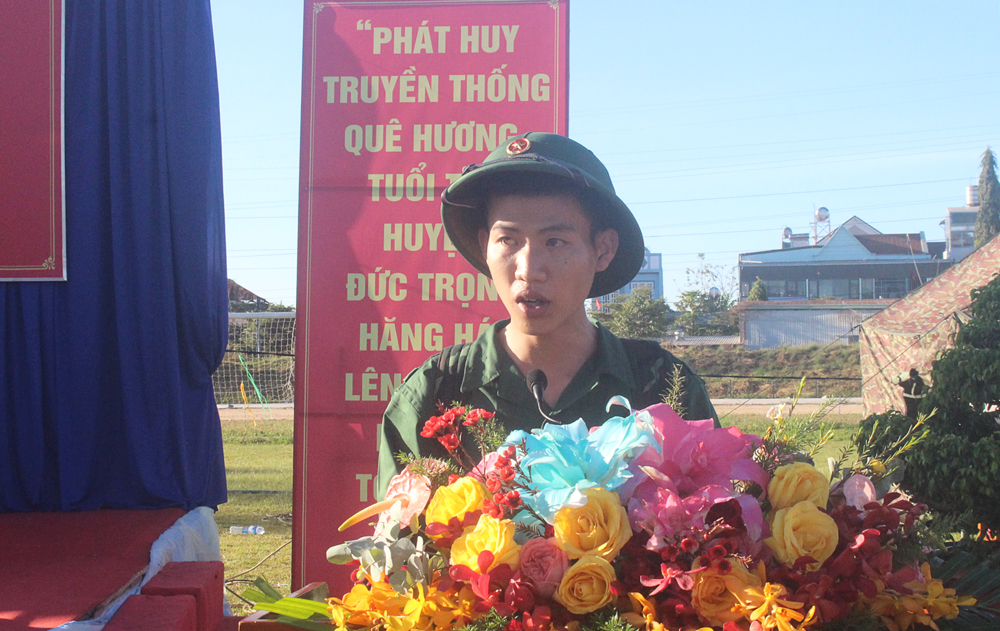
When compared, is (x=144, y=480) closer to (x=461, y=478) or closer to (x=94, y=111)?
(x=94, y=111)

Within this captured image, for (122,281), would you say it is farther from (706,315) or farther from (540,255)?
(706,315)

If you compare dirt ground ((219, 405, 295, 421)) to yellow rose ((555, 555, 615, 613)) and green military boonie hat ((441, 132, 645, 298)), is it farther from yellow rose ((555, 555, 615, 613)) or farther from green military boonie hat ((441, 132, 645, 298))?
yellow rose ((555, 555, 615, 613))

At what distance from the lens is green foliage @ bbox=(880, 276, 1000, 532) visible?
3.83 m

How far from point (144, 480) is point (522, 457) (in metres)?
3.07

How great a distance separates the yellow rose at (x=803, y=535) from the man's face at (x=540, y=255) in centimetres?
82

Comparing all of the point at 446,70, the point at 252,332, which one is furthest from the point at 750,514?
the point at 252,332

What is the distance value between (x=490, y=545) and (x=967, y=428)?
412 cm

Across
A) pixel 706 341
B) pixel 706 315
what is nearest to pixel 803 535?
pixel 706 341

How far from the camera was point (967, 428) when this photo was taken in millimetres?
4082

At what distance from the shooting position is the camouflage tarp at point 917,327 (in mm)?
6840

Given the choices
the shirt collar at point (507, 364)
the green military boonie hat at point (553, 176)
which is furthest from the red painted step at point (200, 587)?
the green military boonie hat at point (553, 176)

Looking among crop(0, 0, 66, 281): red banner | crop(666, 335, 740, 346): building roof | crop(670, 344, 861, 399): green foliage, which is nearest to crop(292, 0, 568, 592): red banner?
crop(0, 0, 66, 281): red banner

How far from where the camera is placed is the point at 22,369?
3.54 metres

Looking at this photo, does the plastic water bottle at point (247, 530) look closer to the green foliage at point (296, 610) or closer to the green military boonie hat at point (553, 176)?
the green military boonie hat at point (553, 176)
